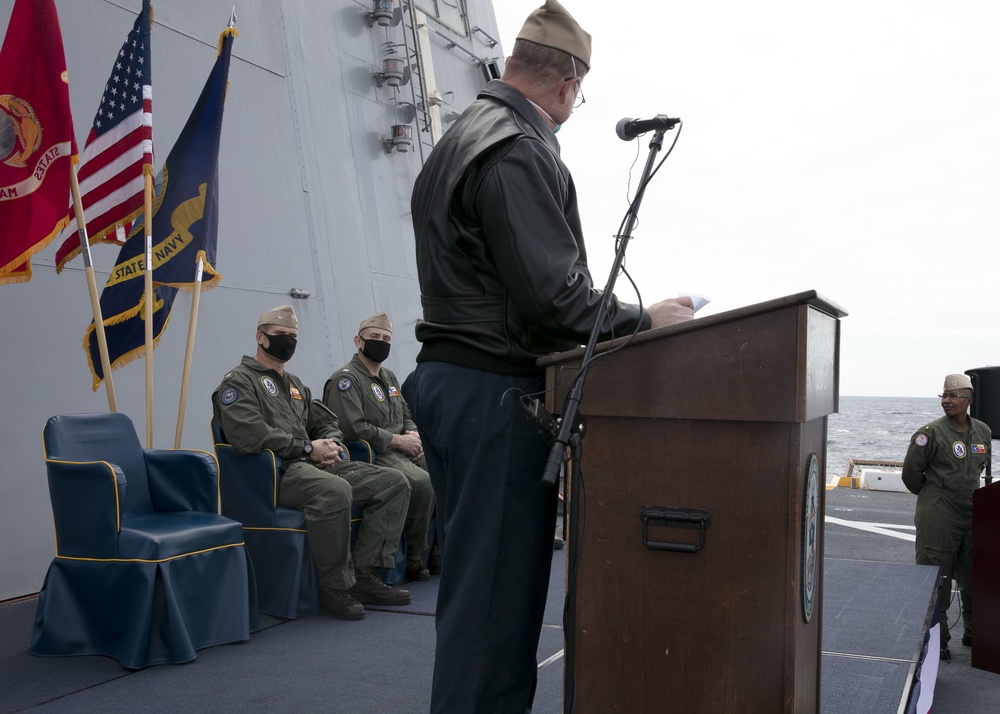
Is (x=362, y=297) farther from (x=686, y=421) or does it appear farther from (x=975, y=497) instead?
(x=686, y=421)

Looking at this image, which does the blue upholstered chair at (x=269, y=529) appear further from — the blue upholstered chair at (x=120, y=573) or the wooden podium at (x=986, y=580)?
the wooden podium at (x=986, y=580)

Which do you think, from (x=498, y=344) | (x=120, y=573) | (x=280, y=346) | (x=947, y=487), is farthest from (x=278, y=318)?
(x=947, y=487)

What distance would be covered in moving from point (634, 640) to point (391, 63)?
6529 mm

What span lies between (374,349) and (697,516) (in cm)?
385

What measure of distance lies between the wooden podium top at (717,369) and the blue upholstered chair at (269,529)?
2889mm

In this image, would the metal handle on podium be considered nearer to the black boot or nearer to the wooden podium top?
the wooden podium top

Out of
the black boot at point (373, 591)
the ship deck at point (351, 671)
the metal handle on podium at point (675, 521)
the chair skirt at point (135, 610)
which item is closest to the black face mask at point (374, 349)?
the black boot at point (373, 591)

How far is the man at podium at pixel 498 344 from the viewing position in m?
1.53

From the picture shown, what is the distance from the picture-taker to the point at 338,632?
12.6 ft

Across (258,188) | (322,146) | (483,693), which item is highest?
(322,146)

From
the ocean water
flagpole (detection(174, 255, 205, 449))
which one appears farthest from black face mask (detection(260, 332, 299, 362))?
the ocean water

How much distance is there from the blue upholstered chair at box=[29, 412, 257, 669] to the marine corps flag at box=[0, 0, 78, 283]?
846 mm

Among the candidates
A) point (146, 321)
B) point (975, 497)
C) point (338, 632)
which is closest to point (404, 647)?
point (338, 632)

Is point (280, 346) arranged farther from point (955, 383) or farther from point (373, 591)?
point (955, 383)
